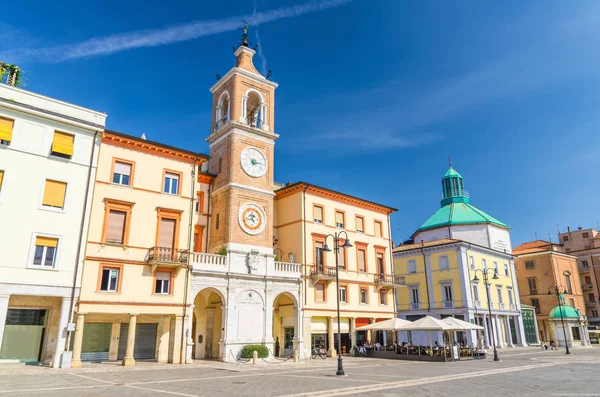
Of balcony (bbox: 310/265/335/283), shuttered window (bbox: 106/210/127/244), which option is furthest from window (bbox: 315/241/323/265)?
shuttered window (bbox: 106/210/127/244)

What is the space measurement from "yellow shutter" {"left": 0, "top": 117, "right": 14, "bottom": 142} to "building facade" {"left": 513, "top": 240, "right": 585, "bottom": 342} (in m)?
59.5

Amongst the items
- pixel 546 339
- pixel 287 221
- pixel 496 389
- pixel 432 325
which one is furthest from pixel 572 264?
pixel 496 389

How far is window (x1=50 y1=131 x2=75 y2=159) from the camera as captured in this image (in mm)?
24438

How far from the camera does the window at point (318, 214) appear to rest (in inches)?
1453

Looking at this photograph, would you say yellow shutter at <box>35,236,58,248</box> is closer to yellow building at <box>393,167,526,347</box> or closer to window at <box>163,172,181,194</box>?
window at <box>163,172,181,194</box>

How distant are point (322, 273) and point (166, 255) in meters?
13.2

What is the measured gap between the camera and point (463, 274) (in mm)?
46219

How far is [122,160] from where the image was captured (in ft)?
89.2

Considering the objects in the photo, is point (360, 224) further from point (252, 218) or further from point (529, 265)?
point (529, 265)

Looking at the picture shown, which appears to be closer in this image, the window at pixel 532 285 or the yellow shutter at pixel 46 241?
the yellow shutter at pixel 46 241

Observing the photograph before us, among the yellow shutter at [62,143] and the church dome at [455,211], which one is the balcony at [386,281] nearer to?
the church dome at [455,211]

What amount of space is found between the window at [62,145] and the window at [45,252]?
4951 millimetres

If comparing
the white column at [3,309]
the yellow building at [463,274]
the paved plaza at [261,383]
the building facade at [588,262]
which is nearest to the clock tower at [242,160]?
the paved plaza at [261,383]

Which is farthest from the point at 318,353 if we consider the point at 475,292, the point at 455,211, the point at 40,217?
the point at 455,211
